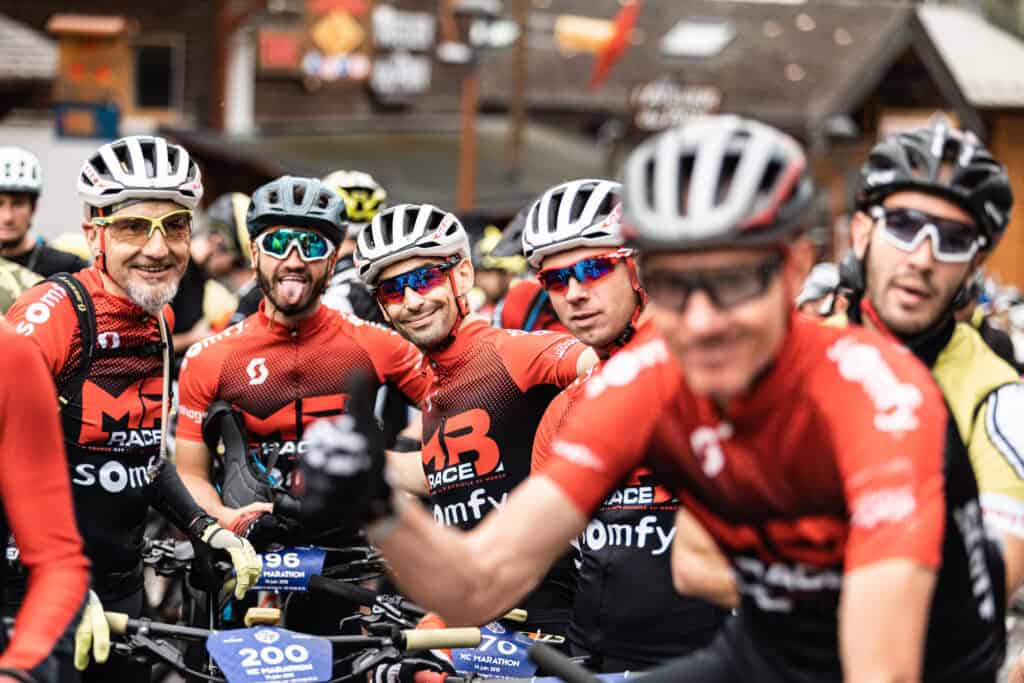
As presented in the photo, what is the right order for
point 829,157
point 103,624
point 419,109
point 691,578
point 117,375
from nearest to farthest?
point 691,578, point 103,624, point 117,375, point 829,157, point 419,109

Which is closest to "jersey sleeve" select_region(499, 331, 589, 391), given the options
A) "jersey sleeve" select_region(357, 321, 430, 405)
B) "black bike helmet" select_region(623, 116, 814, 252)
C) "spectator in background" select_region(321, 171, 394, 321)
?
"jersey sleeve" select_region(357, 321, 430, 405)

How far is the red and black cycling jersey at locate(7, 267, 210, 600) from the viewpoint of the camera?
20.0ft

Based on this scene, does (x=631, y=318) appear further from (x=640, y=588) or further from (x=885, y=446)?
(x=885, y=446)

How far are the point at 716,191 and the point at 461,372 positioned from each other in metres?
3.33

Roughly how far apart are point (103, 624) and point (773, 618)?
2374mm

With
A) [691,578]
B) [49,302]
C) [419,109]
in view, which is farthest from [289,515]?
[419,109]

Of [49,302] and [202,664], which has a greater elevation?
[49,302]

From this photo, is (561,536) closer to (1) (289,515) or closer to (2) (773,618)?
(2) (773,618)

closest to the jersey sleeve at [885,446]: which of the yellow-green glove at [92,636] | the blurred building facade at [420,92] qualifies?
the yellow-green glove at [92,636]

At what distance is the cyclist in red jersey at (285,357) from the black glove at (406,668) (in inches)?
63.1

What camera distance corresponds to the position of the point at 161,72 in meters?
32.4

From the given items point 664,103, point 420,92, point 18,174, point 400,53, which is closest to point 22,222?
point 18,174

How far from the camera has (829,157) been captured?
3069 centimetres

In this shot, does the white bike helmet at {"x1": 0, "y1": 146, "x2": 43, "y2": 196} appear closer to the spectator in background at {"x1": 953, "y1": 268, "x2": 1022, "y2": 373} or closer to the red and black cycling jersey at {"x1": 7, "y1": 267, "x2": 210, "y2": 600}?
the red and black cycling jersey at {"x1": 7, "y1": 267, "x2": 210, "y2": 600}
